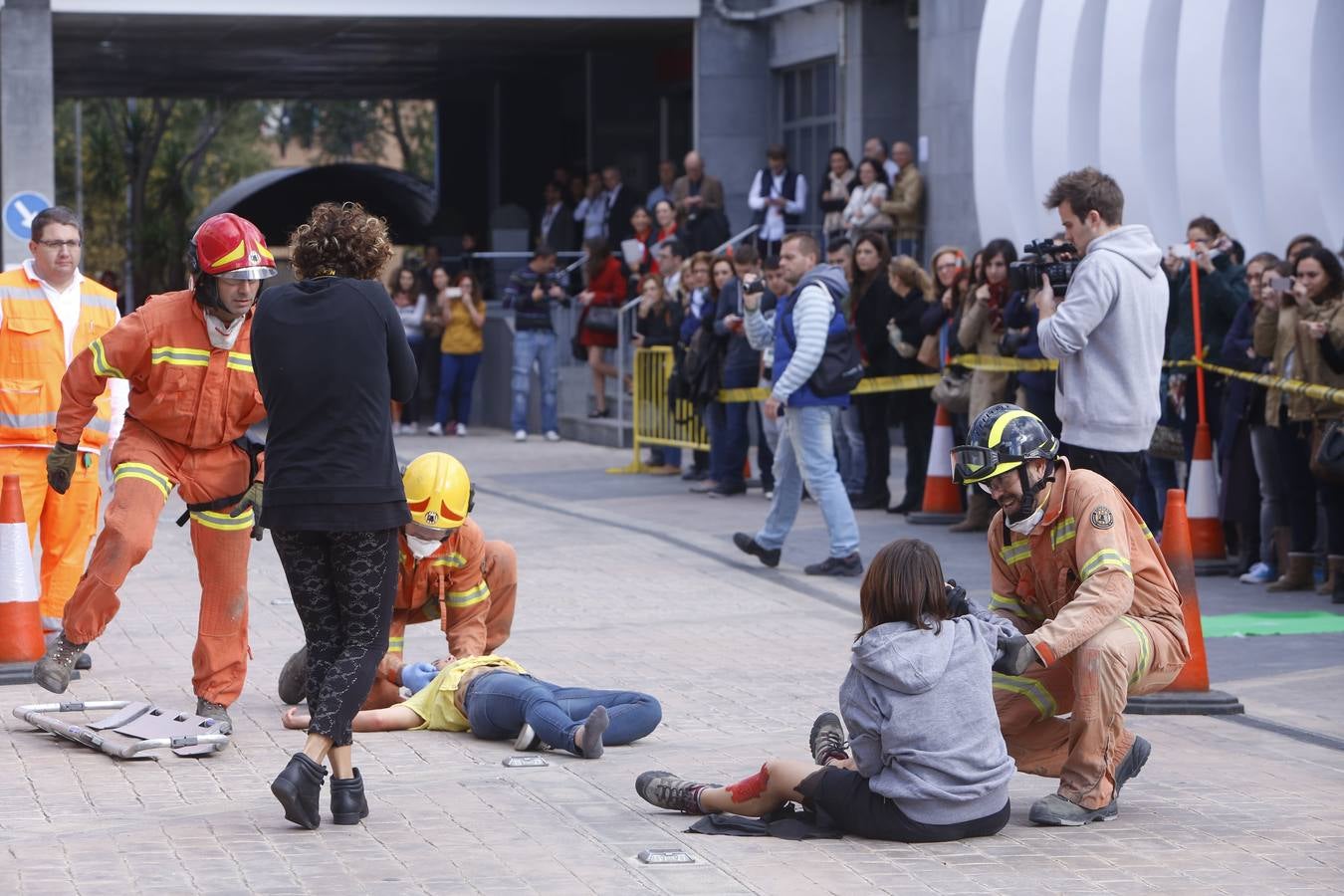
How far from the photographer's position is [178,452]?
7.47 meters

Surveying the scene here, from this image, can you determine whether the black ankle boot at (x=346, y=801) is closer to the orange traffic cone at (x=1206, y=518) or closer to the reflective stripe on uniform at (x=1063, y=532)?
the reflective stripe on uniform at (x=1063, y=532)

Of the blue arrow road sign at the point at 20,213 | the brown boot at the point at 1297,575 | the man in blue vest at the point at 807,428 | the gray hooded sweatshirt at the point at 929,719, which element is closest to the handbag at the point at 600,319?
the blue arrow road sign at the point at 20,213

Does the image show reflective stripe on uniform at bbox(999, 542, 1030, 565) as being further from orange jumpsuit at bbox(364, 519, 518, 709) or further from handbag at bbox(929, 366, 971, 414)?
handbag at bbox(929, 366, 971, 414)

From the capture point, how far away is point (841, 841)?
5.99 meters

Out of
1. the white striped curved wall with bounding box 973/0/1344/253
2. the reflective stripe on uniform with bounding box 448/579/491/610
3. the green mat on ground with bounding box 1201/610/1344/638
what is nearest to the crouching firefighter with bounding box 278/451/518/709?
the reflective stripe on uniform with bounding box 448/579/491/610

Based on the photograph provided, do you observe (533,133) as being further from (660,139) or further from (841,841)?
(841,841)

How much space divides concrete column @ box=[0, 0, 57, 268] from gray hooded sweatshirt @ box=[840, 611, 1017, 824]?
21.2 meters

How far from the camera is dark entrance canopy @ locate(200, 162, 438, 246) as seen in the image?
109 feet

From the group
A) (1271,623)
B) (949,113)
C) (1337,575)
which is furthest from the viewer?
(949,113)

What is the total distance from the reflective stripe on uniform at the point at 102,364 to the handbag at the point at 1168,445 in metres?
6.51

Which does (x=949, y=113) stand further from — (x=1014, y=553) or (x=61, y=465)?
(x=1014, y=553)

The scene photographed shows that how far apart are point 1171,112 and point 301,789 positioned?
35.0 ft

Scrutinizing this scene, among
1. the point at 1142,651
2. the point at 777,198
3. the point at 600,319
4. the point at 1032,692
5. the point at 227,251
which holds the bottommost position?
the point at 1032,692

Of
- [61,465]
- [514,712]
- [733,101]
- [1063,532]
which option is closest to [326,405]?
[514,712]
